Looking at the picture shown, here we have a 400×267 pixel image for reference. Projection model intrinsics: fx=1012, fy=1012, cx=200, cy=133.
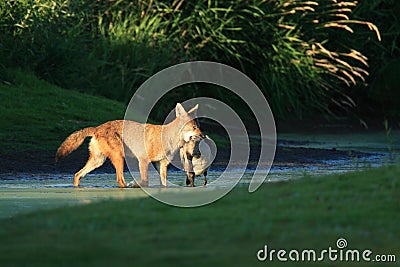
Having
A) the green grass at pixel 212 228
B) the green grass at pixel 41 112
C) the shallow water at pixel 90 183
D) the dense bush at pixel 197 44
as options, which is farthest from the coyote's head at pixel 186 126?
the dense bush at pixel 197 44

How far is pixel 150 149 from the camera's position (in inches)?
490

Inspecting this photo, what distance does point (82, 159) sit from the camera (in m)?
14.8

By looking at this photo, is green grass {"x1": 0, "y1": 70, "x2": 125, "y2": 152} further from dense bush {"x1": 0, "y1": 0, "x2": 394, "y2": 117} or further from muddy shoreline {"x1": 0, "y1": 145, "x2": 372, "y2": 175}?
dense bush {"x1": 0, "y1": 0, "x2": 394, "y2": 117}

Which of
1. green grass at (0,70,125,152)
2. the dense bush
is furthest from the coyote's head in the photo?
the dense bush

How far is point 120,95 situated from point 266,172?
683 cm

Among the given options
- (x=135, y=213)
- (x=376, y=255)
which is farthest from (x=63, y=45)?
(x=376, y=255)

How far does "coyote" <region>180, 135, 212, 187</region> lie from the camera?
40.1ft

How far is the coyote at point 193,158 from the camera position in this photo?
12.2m

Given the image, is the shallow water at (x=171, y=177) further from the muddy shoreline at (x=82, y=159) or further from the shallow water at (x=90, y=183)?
the muddy shoreline at (x=82, y=159)
